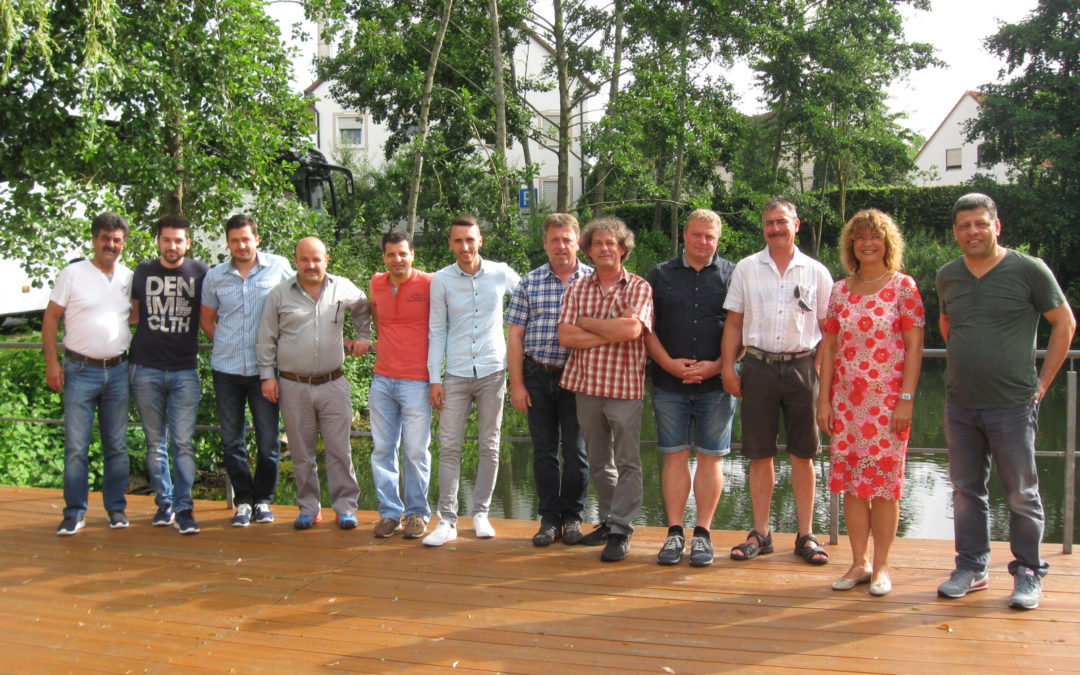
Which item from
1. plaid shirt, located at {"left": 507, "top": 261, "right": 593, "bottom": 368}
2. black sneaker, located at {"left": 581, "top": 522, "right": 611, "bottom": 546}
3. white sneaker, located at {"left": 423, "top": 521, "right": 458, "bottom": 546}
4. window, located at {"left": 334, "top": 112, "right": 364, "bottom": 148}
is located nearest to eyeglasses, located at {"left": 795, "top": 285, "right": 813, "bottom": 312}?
plaid shirt, located at {"left": 507, "top": 261, "right": 593, "bottom": 368}

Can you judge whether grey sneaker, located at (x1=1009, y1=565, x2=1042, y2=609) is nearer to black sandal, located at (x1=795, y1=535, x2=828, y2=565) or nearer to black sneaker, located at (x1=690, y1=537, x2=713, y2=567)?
black sandal, located at (x1=795, y1=535, x2=828, y2=565)

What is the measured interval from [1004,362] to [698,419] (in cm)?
120

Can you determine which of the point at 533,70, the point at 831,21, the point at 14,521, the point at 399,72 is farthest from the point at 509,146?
the point at 14,521

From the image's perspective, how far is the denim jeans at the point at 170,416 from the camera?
435 cm

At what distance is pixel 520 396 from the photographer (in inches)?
161

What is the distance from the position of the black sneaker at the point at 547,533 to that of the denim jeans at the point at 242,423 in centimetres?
139

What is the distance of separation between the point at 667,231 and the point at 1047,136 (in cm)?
928

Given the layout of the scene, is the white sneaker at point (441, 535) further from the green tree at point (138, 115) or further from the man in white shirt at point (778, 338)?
the green tree at point (138, 115)

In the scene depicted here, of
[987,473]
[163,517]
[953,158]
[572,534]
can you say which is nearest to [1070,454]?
[987,473]

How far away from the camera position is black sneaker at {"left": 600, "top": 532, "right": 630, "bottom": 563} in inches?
152

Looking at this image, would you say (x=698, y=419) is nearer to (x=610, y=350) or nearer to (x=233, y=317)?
(x=610, y=350)

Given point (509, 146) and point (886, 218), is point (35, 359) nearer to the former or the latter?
point (886, 218)

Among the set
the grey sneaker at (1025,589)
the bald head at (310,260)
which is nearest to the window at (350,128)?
the bald head at (310,260)

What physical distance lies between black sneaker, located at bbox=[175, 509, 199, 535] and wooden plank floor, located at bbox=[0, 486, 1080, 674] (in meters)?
0.05
